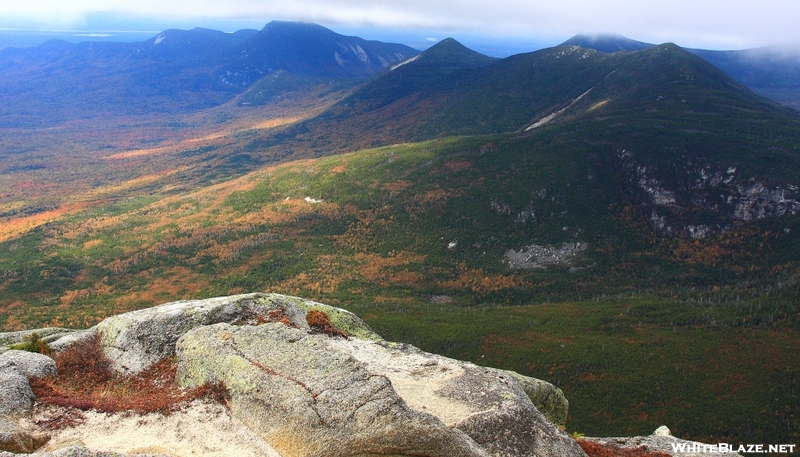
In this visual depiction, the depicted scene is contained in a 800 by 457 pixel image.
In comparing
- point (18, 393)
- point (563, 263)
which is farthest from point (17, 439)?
point (563, 263)

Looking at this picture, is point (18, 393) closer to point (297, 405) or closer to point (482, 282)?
point (297, 405)

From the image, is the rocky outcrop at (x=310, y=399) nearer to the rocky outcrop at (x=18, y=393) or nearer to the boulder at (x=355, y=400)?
the boulder at (x=355, y=400)

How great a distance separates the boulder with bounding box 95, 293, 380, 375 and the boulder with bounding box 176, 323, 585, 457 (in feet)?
9.19

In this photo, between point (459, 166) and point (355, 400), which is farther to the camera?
point (459, 166)

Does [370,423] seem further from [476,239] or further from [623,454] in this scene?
[476,239]

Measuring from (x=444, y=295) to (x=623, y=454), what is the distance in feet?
360

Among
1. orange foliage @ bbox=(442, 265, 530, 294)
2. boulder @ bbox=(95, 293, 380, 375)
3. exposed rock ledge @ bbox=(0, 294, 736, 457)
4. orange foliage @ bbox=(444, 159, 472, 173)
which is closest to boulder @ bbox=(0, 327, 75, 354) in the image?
boulder @ bbox=(95, 293, 380, 375)

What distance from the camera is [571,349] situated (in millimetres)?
94062

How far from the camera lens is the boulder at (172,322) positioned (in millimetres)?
30359

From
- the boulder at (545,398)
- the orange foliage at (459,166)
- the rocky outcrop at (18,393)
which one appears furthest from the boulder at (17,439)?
the orange foliage at (459,166)

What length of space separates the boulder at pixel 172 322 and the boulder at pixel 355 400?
2800 mm

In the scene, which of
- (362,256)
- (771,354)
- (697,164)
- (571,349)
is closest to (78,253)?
(362,256)

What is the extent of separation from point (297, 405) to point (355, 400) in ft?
8.66

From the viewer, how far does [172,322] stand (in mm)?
32062
